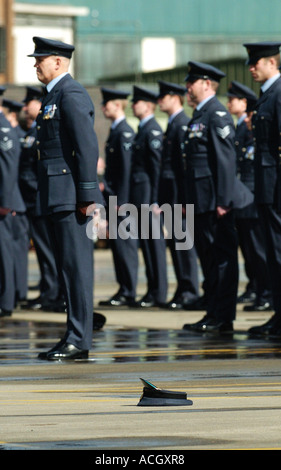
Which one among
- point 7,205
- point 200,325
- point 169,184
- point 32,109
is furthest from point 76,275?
point 32,109

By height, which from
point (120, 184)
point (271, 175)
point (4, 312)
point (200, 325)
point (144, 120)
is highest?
point (271, 175)

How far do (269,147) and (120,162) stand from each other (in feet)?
13.5

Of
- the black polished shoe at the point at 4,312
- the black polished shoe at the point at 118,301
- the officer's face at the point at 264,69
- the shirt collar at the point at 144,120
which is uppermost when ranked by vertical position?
the officer's face at the point at 264,69

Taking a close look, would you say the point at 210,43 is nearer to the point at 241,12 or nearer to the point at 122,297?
the point at 241,12

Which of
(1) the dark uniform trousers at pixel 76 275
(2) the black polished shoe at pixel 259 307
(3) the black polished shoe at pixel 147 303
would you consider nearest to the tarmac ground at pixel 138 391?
(1) the dark uniform trousers at pixel 76 275

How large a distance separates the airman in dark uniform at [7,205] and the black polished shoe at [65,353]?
386 centimetres

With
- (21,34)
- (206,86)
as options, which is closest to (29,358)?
(206,86)

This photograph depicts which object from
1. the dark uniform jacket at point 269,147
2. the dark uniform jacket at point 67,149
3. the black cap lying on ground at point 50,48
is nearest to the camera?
the dark uniform jacket at point 67,149

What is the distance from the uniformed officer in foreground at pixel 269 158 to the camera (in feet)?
33.0

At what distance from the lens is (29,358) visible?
29.6 feet

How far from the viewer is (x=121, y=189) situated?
1404 cm

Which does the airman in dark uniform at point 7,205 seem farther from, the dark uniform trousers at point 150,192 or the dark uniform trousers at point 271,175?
the dark uniform trousers at point 271,175

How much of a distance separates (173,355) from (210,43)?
171 feet

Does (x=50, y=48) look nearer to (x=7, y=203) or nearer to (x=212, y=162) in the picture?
(x=212, y=162)
